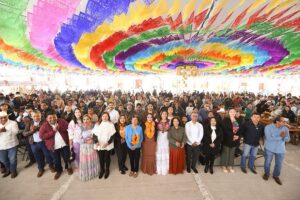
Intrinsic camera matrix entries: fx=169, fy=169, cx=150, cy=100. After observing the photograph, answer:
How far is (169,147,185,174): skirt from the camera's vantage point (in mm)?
3938

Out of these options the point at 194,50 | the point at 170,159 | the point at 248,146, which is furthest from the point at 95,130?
the point at 194,50

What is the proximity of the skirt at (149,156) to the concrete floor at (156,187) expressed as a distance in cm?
17

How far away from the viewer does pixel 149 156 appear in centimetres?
397

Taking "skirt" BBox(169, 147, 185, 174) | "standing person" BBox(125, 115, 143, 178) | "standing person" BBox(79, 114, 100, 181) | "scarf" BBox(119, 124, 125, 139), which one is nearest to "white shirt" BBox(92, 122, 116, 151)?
"standing person" BBox(79, 114, 100, 181)

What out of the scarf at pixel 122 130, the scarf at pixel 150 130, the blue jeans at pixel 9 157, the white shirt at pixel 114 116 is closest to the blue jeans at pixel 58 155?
the blue jeans at pixel 9 157

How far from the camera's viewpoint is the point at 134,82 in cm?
1947

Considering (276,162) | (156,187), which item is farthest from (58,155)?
(276,162)

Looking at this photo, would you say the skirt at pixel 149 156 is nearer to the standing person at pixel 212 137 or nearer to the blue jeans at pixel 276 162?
the standing person at pixel 212 137

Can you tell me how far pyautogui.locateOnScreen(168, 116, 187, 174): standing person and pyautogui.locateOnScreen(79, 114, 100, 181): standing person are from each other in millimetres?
1754

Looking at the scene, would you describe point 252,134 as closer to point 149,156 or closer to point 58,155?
point 149,156

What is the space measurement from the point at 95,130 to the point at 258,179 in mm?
3818

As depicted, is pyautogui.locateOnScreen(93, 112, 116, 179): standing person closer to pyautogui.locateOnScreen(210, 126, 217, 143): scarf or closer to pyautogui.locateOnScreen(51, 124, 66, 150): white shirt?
pyautogui.locateOnScreen(51, 124, 66, 150): white shirt

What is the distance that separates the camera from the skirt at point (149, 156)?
3934 millimetres

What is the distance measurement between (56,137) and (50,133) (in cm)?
20
